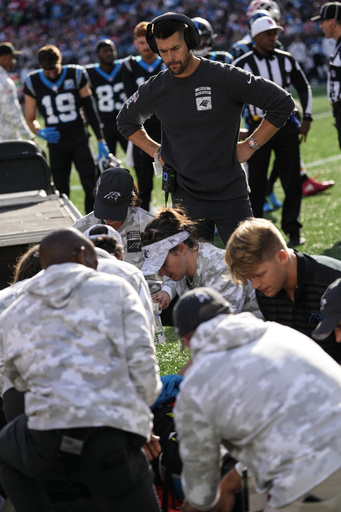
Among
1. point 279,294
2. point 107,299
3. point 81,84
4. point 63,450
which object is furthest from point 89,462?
point 81,84

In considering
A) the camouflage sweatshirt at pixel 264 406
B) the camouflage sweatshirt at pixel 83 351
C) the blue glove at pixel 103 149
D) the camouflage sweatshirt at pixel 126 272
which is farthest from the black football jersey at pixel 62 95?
the camouflage sweatshirt at pixel 264 406

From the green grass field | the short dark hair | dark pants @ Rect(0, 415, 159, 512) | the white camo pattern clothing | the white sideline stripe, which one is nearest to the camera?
dark pants @ Rect(0, 415, 159, 512)

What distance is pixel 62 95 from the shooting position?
8781 millimetres

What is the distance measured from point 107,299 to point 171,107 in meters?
2.34

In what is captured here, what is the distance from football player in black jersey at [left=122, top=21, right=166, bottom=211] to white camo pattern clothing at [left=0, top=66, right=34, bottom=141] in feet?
4.10

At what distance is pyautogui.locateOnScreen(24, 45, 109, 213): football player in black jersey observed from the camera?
8750 mm

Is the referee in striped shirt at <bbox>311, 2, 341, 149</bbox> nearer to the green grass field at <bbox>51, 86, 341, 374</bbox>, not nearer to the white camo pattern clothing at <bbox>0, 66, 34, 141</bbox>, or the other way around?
the green grass field at <bbox>51, 86, 341, 374</bbox>

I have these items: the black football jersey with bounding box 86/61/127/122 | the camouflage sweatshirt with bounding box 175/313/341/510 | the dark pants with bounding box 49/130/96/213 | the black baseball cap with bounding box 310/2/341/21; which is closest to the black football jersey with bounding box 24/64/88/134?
the dark pants with bounding box 49/130/96/213

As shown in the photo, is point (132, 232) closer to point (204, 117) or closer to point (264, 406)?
point (204, 117)

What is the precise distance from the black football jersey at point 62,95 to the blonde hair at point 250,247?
230 inches

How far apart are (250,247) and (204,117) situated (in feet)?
5.94

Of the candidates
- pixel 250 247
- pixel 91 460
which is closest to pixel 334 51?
pixel 250 247

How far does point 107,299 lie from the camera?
2.86 m

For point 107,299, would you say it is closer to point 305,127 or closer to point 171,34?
point 171,34
